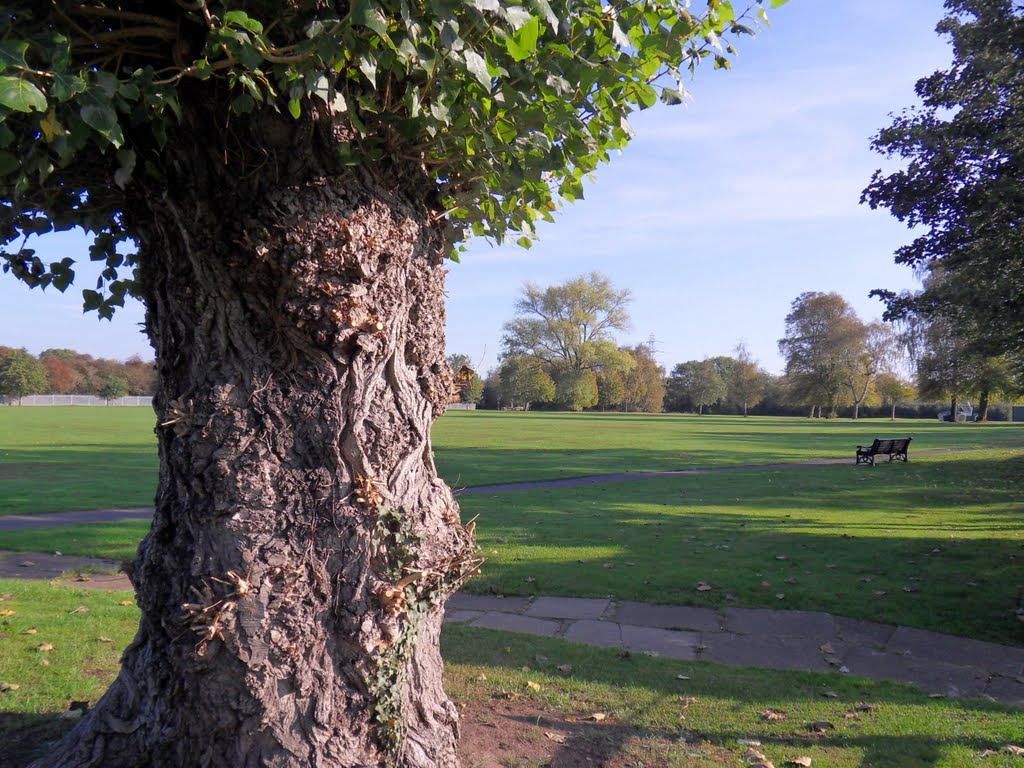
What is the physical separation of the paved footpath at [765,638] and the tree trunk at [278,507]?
3.49 meters

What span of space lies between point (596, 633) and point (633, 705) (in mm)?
1900

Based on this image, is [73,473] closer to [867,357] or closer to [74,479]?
[74,479]

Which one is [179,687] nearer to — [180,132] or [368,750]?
[368,750]

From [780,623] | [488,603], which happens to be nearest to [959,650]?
[780,623]

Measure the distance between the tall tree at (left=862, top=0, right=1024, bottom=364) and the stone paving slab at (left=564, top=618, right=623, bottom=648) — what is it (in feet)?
24.3

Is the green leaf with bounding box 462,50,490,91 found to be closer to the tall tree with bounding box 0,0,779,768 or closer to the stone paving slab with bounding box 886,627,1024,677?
the tall tree with bounding box 0,0,779,768

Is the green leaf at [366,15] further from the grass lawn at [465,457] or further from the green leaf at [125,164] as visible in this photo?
the grass lawn at [465,457]

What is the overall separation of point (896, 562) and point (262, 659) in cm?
906

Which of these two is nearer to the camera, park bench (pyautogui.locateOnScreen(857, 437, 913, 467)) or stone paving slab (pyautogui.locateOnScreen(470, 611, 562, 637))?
stone paving slab (pyautogui.locateOnScreen(470, 611, 562, 637))

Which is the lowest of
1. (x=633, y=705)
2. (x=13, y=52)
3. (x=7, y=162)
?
(x=633, y=705)

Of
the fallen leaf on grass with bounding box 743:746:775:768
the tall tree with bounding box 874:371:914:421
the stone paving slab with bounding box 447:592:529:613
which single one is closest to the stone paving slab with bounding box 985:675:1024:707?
the fallen leaf on grass with bounding box 743:746:775:768

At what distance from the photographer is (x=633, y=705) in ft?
15.1

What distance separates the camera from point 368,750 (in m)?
3.10

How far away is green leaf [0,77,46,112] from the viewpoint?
210cm
